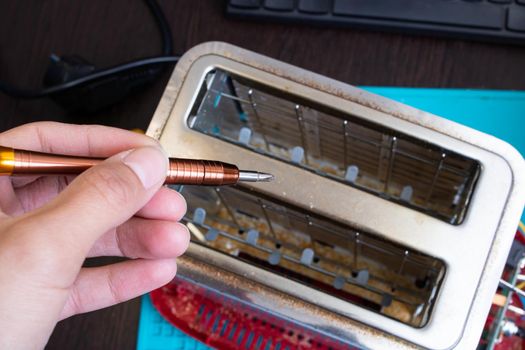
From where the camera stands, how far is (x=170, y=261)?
0.46 metres

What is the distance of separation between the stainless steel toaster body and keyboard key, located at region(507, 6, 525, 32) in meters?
0.23

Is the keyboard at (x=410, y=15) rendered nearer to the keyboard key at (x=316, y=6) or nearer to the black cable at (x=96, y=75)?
the keyboard key at (x=316, y=6)

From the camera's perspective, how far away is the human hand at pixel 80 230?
0.35 meters

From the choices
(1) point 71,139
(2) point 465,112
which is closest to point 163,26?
(1) point 71,139

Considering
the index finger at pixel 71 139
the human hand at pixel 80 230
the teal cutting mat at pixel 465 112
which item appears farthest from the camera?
the teal cutting mat at pixel 465 112

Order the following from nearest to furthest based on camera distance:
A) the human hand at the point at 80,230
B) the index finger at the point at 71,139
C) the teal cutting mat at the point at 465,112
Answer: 1. the human hand at the point at 80,230
2. the index finger at the point at 71,139
3. the teal cutting mat at the point at 465,112

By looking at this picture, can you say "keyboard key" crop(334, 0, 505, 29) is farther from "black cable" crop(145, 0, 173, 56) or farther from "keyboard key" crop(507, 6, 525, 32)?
"black cable" crop(145, 0, 173, 56)

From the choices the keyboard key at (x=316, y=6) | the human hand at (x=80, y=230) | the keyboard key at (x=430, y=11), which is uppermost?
the keyboard key at (x=430, y=11)

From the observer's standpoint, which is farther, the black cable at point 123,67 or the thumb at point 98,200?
the black cable at point 123,67

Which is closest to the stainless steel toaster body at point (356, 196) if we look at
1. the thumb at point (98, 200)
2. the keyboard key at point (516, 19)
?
the thumb at point (98, 200)

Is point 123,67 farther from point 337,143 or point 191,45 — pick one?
point 337,143

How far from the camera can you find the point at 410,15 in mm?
660

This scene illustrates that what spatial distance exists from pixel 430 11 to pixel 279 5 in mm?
175

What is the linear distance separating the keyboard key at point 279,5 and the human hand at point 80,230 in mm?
295
